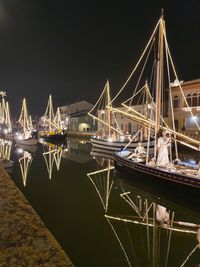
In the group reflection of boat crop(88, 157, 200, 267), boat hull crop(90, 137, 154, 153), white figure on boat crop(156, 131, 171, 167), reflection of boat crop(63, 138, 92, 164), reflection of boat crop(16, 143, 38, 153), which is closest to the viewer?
reflection of boat crop(88, 157, 200, 267)

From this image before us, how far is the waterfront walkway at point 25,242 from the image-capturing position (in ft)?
15.3

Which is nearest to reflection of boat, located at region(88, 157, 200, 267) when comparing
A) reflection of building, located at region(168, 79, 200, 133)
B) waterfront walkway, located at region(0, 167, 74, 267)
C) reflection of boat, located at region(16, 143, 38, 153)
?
waterfront walkway, located at region(0, 167, 74, 267)

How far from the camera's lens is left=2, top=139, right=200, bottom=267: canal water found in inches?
370

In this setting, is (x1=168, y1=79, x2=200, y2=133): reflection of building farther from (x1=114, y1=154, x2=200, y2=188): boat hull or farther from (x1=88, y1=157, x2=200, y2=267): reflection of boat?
(x1=88, y1=157, x2=200, y2=267): reflection of boat

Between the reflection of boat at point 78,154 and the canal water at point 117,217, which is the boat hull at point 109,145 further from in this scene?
the canal water at point 117,217

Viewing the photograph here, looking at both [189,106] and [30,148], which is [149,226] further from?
[30,148]

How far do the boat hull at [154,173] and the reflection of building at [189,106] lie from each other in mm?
22425

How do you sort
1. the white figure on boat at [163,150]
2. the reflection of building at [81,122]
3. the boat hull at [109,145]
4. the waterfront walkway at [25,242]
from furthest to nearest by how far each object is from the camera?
the reflection of building at [81,122], the boat hull at [109,145], the white figure on boat at [163,150], the waterfront walkway at [25,242]

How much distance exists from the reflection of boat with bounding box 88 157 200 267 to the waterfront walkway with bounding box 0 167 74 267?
13.0 feet

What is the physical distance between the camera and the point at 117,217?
13.3 m

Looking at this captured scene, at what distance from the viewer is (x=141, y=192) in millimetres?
18422

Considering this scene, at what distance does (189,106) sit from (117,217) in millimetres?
34843

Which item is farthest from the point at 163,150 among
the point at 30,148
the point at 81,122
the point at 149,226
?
the point at 81,122

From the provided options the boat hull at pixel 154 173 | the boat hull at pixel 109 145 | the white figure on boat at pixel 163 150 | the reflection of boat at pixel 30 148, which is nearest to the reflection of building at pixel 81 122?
the reflection of boat at pixel 30 148
